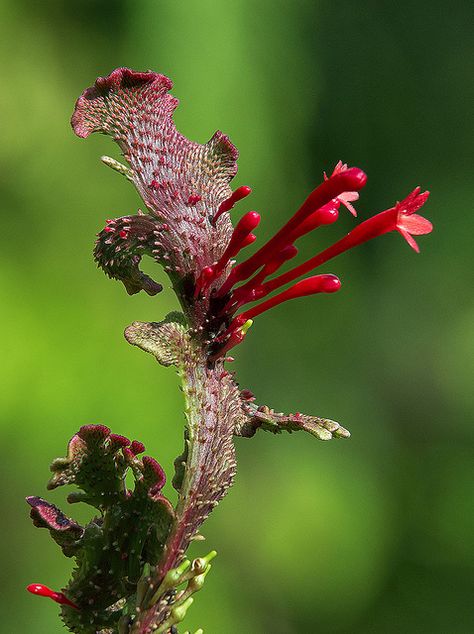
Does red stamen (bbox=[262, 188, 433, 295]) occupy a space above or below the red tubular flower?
above

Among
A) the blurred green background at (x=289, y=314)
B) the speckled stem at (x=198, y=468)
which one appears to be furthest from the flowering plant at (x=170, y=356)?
the blurred green background at (x=289, y=314)

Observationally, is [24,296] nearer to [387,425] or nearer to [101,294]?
[101,294]

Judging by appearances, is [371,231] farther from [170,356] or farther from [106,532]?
[106,532]

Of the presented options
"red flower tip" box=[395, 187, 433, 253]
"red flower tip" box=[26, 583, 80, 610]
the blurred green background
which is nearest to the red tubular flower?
"red flower tip" box=[395, 187, 433, 253]

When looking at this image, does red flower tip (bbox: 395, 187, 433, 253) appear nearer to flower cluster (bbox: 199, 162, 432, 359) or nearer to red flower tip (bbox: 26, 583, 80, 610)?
flower cluster (bbox: 199, 162, 432, 359)

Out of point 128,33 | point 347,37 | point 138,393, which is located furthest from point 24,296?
point 347,37
